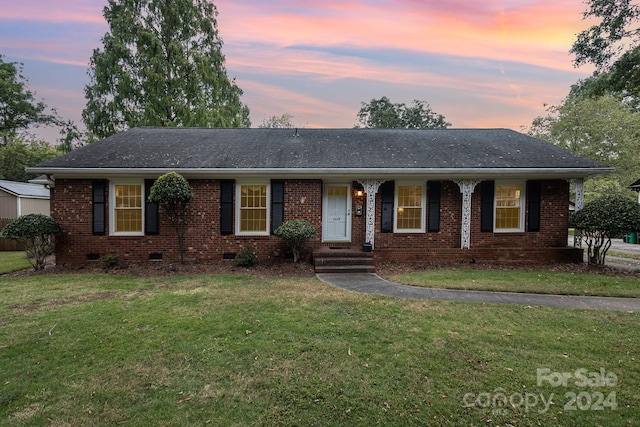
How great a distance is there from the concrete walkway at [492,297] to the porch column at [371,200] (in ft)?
8.02

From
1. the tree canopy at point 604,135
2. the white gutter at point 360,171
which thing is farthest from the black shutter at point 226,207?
the tree canopy at point 604,135

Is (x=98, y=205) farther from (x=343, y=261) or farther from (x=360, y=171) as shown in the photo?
(x=360, y=171)

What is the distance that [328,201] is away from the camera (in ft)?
31.2

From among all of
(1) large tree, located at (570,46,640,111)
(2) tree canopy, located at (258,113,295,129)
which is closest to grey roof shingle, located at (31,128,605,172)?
(1) large tree, located at (570,46,640,111)

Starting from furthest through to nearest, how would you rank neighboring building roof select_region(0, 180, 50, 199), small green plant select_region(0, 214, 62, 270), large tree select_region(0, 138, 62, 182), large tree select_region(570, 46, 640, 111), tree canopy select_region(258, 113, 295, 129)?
1. tree canopy select_region(258, 113, 295, 129)
2. large tree select_region(0, 138, 62, 182)
3. neighboring building roof select_region(0, 180, 50, 199)
4. large tree select_region(570, 46, 640, 111)
5. small green plant select_region(0, 214, 62, 270)

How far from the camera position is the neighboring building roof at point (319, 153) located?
8.52 metres

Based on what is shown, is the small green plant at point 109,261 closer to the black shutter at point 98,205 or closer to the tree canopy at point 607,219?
the black shutter at point 98,205

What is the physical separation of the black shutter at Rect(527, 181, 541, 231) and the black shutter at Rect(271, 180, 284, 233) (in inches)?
312

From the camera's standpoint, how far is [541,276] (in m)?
7.14

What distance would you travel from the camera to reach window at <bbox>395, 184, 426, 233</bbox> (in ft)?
30.3

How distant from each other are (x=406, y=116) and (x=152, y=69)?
25169 mm

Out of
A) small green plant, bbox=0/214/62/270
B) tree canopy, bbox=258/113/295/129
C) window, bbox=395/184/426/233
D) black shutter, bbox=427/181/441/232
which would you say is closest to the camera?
small green plant, bbox=0/214/62/270

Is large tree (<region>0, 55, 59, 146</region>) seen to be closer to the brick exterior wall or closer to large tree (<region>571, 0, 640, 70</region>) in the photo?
the brick exterior wall

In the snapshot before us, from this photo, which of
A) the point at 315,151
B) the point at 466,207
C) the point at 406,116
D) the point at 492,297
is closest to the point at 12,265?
the point at 315,151
